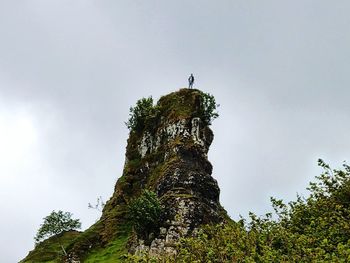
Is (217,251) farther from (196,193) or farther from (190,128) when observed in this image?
(190,128)

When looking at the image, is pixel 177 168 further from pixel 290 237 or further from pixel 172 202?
pixel 290 237

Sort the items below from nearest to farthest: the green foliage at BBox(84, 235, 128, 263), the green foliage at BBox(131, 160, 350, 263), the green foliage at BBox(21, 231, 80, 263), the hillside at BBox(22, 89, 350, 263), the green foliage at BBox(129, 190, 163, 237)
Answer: the green foliage at BBox(131, 160, 350, 263) < the hillside at BBox(22, 89, 350, 263) < the green foliage at BBox(129, 190, 163, 237) < the green foliage at BBox(84, 235, 128, 263) < the green foliage at BBox(21, 231, 80, 263)

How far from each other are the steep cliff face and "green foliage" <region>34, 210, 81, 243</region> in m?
9.72

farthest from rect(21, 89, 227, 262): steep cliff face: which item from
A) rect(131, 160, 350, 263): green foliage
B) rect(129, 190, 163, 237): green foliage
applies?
rect(131, 160, 350, 263): green foliage

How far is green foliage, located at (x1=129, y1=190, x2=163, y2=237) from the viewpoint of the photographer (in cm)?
7288

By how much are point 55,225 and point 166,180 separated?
34.4m

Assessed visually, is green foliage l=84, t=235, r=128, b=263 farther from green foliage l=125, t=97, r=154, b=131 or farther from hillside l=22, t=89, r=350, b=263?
green foliage l=125, t=97, r=154, b=131

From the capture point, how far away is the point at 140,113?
104 m

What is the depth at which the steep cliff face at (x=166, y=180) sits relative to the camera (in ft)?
242

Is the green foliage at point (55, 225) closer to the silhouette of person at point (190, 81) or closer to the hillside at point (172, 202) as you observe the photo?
the hillside at point (172, 202)

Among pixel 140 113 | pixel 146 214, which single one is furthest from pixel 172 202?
pixel 140 113

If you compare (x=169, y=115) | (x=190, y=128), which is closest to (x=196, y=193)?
(x=190, y=128)

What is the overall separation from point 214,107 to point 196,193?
23.1m

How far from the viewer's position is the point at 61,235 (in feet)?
351
